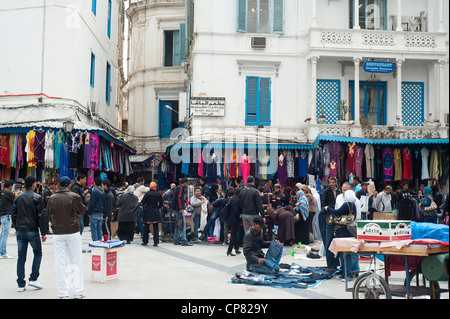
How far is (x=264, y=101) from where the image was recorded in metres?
22.9

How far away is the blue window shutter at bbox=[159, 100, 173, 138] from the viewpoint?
30.7 m

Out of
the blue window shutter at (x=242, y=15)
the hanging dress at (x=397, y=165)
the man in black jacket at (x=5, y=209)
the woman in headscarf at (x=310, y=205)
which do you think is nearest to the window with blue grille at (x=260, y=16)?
the blue window shutter at (x=242, y=15)

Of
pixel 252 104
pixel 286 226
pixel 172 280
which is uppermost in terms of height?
pixel 252 104

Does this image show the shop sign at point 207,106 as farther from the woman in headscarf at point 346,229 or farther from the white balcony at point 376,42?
the woman in headscarf at point 346,229

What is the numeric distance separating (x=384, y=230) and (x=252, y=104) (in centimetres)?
1540

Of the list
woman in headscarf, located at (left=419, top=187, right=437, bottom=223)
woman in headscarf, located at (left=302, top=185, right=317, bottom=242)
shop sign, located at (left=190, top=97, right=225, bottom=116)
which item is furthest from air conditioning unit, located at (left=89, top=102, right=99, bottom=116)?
woman in headscarf, located at (left=419, top=187, right=437, bottom=223)

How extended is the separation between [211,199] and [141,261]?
675cm

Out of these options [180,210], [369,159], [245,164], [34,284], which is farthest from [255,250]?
[369,159]

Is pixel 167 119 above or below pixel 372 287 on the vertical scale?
above

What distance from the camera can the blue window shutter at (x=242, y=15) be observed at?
896 inches

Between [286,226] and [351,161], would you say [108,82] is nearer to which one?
[351,161]

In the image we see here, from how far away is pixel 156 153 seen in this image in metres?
30.3

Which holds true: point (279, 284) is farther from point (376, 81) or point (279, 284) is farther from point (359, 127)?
point (376, 81)

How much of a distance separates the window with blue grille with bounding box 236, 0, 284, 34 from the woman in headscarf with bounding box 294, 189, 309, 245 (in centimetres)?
955
